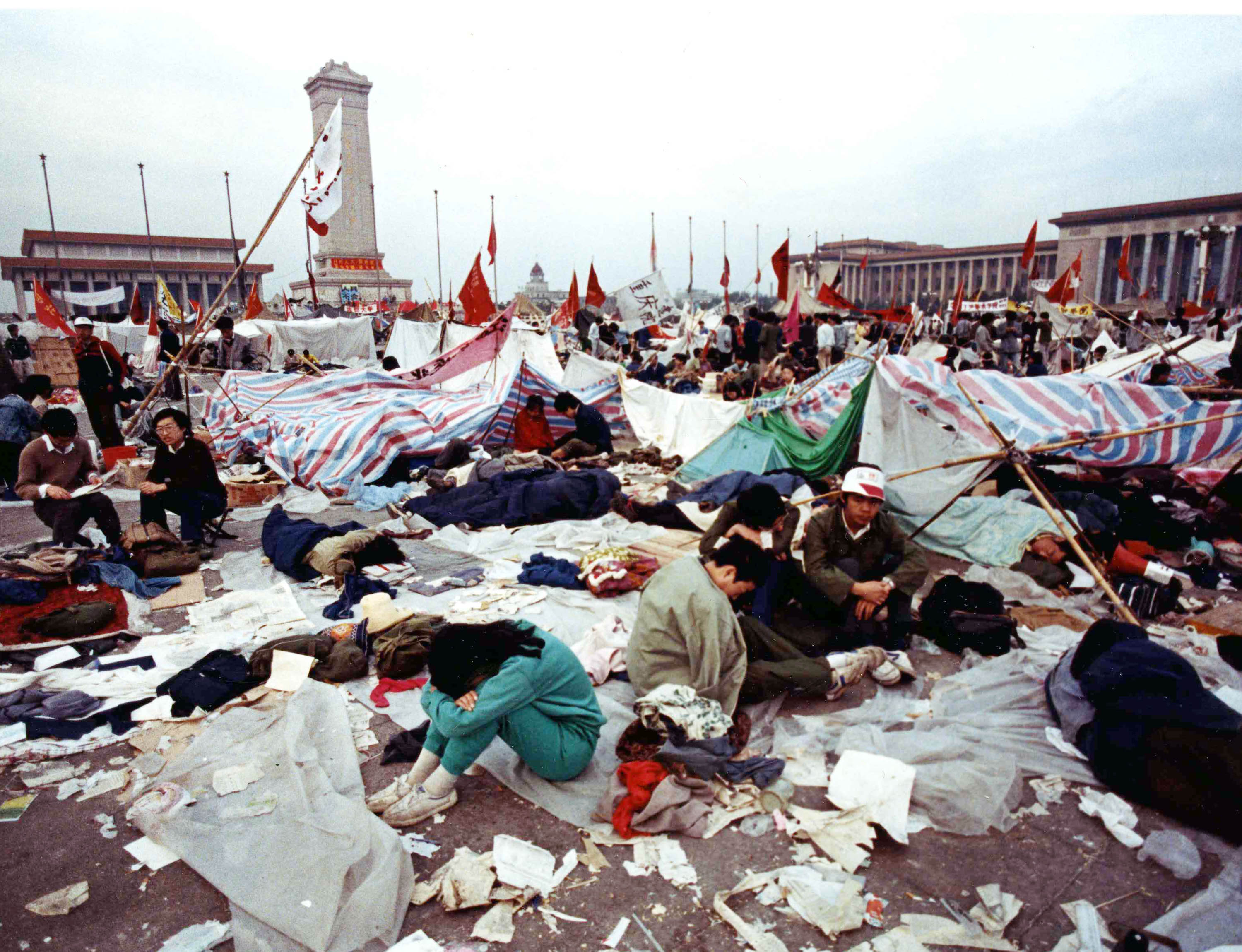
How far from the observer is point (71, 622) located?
15.8ft

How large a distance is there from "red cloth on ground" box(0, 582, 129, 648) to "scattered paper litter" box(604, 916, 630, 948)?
3.94 metres

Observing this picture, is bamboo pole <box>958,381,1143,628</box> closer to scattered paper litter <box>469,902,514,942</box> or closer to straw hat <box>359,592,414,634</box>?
scattered paper litter <box>469,902,514,942</box>

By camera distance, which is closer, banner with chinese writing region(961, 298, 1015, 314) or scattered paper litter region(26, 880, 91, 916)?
scattered paper litter region(26, 880, 91, 916)

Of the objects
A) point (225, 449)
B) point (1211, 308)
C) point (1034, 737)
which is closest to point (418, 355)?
point (225, 449)

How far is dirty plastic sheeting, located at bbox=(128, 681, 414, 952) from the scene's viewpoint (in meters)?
2.65

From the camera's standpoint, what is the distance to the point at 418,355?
731 inches

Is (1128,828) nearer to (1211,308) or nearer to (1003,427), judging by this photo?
(1003,427)

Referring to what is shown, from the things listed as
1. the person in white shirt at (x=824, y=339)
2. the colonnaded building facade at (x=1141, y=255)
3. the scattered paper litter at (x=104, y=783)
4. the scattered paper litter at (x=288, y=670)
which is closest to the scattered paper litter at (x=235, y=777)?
the scattered paper litter at (x=104, y=783)

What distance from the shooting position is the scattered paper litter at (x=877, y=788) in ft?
10.4

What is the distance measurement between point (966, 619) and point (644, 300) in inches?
550

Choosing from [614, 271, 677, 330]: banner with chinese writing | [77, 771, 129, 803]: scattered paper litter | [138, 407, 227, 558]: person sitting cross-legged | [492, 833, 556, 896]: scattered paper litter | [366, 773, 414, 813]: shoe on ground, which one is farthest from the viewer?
[614, 271, 677, 330]: banner with chinese writing

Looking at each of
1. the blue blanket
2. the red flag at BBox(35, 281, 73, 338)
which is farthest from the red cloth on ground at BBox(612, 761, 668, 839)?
the red flag at BBox(35, 281, 73, 338)

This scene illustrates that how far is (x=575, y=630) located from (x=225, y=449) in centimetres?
743

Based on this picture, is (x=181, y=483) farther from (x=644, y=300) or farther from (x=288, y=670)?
(x=644, y=300)
